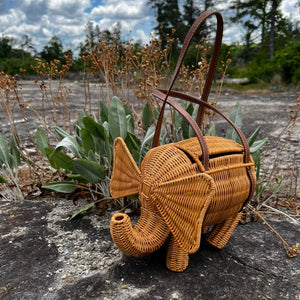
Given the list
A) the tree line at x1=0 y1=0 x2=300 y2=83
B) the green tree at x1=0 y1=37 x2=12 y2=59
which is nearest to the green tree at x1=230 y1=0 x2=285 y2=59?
the tree line at x1=0 y1=0 x2=300 y2=83

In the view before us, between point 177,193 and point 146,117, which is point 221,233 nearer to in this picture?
point 177,193

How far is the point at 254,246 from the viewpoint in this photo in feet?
5.45

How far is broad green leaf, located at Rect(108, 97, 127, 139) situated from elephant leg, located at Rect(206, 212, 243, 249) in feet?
2.56

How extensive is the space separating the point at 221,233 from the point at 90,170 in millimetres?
804

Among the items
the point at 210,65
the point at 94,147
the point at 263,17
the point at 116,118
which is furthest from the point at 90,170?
the point at 263,17

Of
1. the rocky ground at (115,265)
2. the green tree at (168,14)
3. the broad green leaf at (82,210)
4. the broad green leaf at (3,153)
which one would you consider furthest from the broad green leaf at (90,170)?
the green tree at (168,14)

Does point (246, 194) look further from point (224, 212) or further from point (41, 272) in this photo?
point (41, 272)

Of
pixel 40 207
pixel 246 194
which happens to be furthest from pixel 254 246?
pixel 40 207

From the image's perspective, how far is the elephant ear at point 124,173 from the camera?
1.42m

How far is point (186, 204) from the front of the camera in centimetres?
126

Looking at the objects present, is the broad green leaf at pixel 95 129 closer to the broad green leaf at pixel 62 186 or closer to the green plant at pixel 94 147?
the green plant at pixel 94 147

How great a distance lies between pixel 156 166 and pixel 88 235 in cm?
68

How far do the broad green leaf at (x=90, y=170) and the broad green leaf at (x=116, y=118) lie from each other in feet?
0.80

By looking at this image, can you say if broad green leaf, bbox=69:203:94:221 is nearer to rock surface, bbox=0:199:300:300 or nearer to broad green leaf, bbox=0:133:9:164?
rock surface, bbox=0:199:300:300
